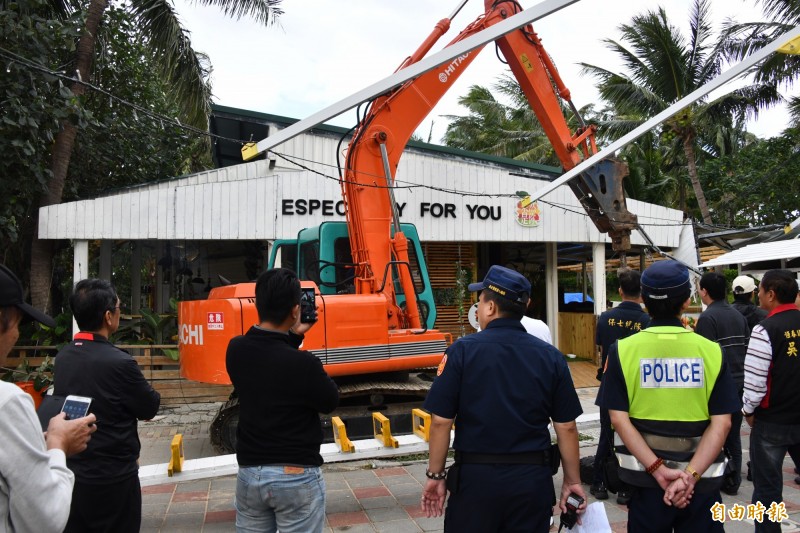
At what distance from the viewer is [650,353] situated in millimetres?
2883

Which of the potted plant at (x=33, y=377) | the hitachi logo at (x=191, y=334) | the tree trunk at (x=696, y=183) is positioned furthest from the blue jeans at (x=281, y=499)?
the tree trunk at (x=696, y=183)

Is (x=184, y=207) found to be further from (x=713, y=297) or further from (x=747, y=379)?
(x=747, y=379)

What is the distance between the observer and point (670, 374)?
2844mm

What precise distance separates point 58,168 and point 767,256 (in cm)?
1207

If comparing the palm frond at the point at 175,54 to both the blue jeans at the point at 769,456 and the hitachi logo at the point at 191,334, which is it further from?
the blue jeans at the point at 769,456

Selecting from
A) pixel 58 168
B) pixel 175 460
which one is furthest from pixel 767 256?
pixel 58 168

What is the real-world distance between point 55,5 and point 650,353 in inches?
498

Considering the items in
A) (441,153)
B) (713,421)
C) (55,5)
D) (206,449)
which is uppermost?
(55,5)

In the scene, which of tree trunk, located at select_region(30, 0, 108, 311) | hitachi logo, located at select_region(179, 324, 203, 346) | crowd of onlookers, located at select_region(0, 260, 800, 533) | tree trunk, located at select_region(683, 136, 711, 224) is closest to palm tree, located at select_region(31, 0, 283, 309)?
tree trunk, located at select_region(30, 0, 108, 311)

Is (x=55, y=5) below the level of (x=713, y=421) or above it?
above

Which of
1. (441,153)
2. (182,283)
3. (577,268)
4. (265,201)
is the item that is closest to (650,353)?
(265,201)

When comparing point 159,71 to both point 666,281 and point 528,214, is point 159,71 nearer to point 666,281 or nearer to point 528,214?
point 528,214

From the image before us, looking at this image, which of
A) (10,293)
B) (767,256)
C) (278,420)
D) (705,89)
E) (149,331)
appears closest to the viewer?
(10,293)

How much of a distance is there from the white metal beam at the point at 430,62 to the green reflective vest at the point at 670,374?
4.00 metres
